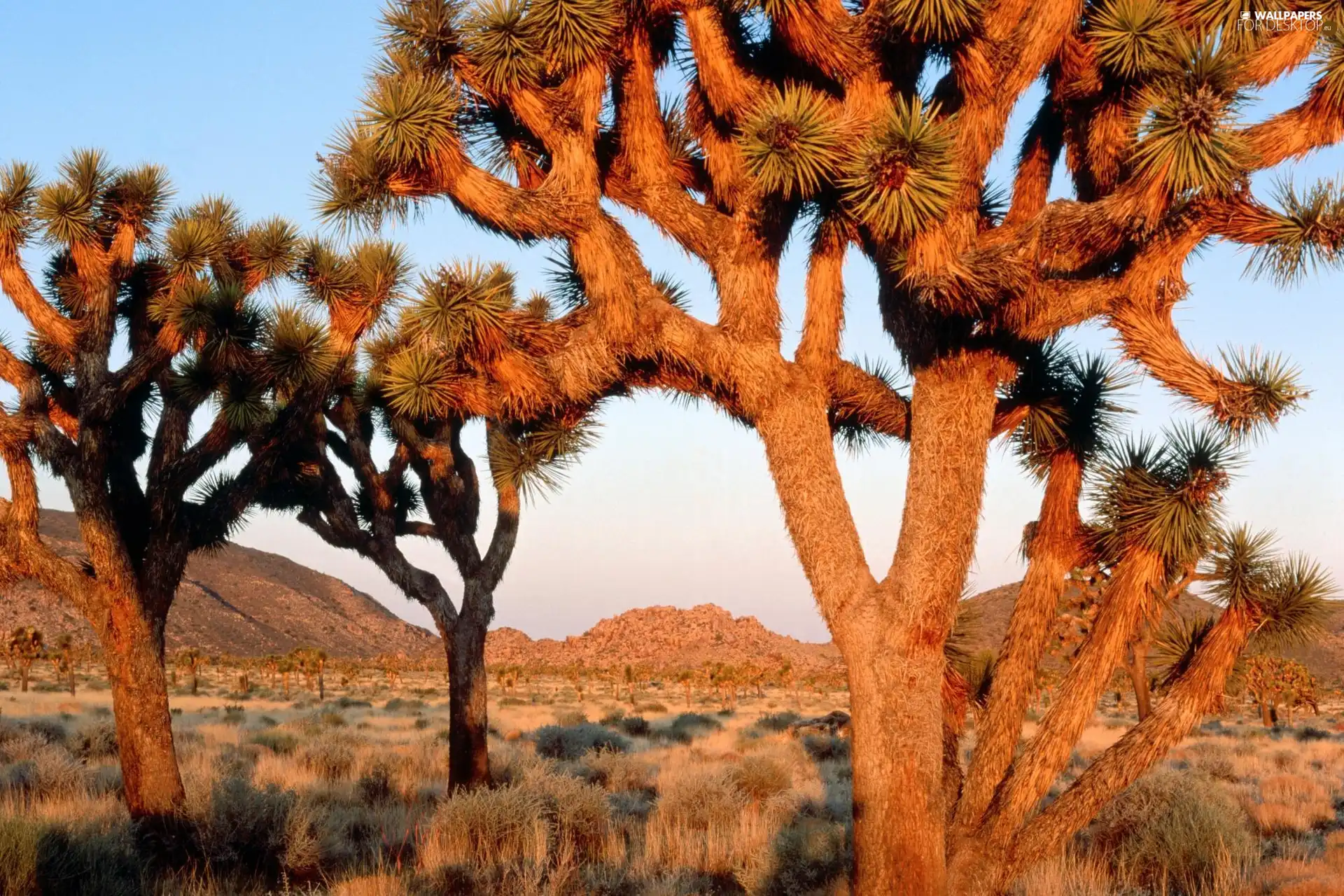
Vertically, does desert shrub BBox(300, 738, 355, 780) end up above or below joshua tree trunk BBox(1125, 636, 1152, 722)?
below

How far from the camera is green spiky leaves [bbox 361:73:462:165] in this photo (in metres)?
6.49

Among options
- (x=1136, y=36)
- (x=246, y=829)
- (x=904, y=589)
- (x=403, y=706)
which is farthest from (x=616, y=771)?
(x=403, y=706)

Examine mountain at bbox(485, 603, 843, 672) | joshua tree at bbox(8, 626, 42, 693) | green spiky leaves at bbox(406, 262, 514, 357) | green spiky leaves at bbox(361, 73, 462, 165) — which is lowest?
mountain at bbox(485, 603, 843, 672)

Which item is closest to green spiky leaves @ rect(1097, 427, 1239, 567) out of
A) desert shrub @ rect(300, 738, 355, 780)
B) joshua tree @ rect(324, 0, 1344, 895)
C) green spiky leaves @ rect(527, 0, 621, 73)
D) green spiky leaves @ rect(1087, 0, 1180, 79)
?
joshua tree @ rect(324, 0, 1344, 895)

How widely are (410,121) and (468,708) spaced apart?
7.18 m

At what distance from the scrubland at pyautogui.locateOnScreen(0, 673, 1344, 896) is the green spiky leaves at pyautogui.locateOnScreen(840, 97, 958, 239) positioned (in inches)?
185

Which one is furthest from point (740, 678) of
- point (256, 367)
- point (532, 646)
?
point (532, 646)

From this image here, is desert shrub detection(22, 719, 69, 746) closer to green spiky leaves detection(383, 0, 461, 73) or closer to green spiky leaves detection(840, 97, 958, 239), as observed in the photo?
green spiky leaves detection(383, 0, 461, 73)

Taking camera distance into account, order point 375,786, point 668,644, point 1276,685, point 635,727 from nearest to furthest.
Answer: point 375,786, point 635,727, point 1276,685, point 668,644

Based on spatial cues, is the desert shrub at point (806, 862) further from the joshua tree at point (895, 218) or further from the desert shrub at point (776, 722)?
the desert shrub at point (776, 722)

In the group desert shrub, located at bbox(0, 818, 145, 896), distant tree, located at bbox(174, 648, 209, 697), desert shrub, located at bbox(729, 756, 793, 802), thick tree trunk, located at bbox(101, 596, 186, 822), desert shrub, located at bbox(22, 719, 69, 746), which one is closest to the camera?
desert shrub, located at bbox(0, 818, 145, 896)

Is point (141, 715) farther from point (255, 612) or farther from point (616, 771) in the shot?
point (255, 612)

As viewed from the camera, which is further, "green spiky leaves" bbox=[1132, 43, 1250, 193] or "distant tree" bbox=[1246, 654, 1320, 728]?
"distant tree" bbox=[1246, 654, 1320, 728]

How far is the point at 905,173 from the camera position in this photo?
532 centimetres
